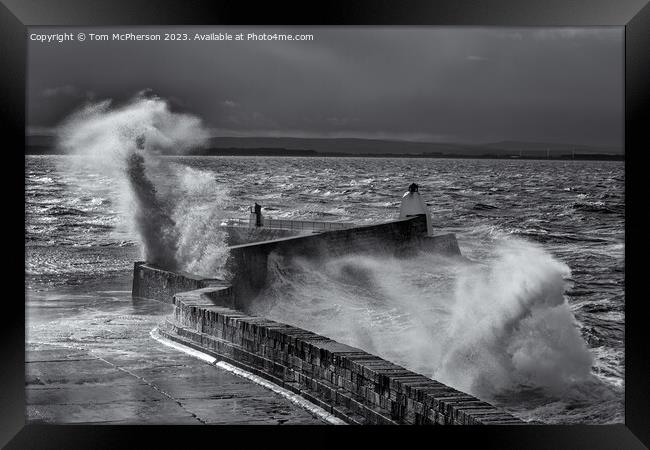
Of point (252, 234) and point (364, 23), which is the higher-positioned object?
point (364, 23)

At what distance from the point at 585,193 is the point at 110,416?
7660 mm

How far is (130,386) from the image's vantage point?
8008 millimetres

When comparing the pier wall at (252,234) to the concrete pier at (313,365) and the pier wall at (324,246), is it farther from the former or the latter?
the concrete pier at (313,365)

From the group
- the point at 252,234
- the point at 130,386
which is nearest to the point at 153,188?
the point at 252,234

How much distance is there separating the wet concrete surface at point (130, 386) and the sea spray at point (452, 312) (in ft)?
12.8

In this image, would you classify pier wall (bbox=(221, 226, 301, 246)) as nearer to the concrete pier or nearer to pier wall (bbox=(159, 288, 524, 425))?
the concrete pier

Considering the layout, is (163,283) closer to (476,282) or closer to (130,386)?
(130,386)

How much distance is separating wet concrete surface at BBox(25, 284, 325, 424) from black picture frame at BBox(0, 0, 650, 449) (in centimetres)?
37

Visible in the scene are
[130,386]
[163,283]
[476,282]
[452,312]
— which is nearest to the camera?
[130,386]

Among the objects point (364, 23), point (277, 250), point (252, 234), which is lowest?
point (277, 250)

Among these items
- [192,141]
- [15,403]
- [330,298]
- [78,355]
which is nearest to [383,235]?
[330,298]

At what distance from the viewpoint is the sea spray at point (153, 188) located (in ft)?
54.2

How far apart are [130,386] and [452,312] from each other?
9152mm

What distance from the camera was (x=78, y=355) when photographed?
30.2 ft
